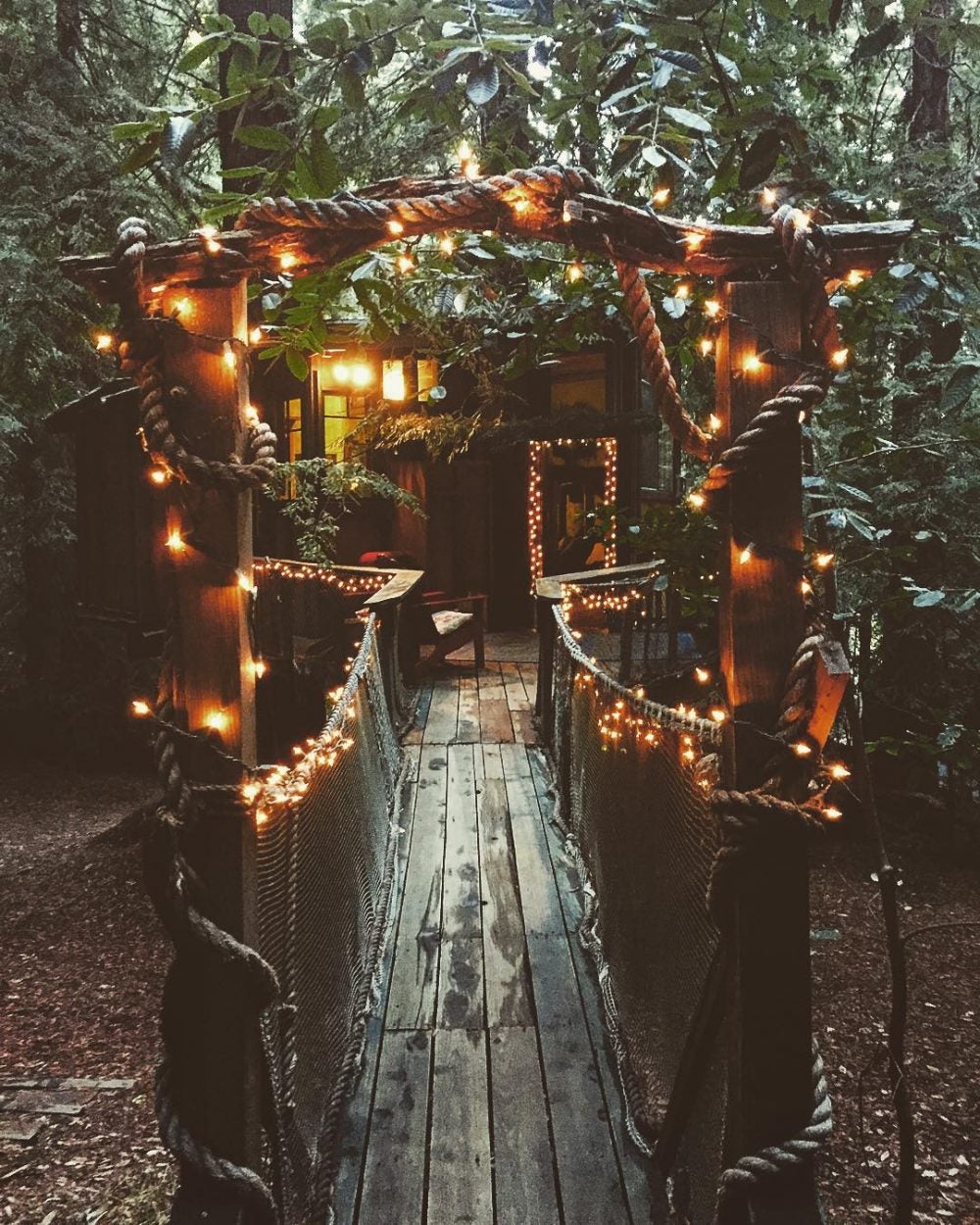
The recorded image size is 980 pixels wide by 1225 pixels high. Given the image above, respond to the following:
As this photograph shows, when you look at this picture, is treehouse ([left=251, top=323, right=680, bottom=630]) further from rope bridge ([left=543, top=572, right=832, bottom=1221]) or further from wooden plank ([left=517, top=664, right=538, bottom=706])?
rope bridge ([left=543, top=572, right=832, bottom=1221])

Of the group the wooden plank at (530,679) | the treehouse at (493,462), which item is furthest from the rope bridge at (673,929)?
the treehouse at (493,462)

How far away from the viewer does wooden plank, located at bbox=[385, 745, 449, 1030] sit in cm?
393

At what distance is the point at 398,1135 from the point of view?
3.13 metres

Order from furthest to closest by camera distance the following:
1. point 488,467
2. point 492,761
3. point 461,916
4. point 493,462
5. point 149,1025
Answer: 1. point 488,467
2. point 493,462
3. point 492,761
4. point 149,1025
5. point 461,916

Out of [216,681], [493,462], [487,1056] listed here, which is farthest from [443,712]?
[493,462]

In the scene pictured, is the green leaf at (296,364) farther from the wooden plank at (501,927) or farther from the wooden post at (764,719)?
the wooden plank at (501,927)

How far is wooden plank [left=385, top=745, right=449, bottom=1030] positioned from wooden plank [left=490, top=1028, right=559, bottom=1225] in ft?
1.38

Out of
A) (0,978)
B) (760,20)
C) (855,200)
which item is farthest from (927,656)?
(0,978)

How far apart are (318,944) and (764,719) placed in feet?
6.26

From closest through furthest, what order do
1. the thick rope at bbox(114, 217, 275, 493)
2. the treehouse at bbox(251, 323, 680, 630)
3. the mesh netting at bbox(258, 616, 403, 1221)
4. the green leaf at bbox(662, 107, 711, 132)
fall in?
the thick rope at bbox(114, 217, 275, 493) < the mesh netting at bbox(258, 616, 403, 1221) < the green leaf at bbox(662, 107, 711, 132) < the treehouse at bbox(251, 323, 680, 630)

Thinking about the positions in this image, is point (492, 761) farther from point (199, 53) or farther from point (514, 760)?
point (199, 53)

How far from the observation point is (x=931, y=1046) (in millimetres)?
5191

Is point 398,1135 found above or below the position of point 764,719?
below

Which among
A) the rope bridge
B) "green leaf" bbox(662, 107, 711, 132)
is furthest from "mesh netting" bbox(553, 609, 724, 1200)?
"green leaf" bbox(662, 107, 711, 132)
